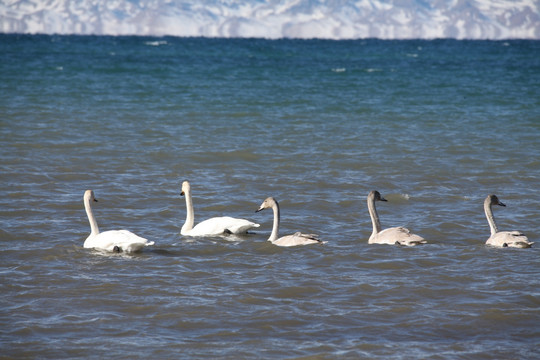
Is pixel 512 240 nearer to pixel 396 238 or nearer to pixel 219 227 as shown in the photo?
pixel 396 238

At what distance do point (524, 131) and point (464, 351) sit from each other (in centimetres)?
1533

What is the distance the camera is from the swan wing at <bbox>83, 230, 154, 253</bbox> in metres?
9.50

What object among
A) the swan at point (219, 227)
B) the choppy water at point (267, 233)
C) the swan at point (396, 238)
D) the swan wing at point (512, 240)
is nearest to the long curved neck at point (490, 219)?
the swan wing at point (512, 240)

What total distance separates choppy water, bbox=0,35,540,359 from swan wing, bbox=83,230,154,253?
0.14 m

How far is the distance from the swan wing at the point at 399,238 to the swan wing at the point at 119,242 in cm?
284

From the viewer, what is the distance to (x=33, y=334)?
7.02 m

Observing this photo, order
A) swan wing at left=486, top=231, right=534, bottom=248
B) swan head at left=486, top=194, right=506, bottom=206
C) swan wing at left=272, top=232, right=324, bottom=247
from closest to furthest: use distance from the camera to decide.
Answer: swan wing at left=486, top=231, right=534, bottom=248, swan wing at left=272, top=232, right=324, bottom=247, swan head at left=486, top=194, right=506, bottom=206

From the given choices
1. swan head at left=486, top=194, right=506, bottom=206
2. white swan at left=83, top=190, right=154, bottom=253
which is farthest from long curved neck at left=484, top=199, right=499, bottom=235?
white swan at left=83, top=190, right=154, bottom=253

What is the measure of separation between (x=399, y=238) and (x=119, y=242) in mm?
3390

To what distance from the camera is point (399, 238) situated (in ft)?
32.8

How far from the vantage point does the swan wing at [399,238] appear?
1001 centimetres

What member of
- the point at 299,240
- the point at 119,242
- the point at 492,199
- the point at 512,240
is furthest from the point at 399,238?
the point at 119,242

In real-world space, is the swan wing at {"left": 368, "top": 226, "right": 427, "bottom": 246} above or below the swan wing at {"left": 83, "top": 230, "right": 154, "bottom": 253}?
below

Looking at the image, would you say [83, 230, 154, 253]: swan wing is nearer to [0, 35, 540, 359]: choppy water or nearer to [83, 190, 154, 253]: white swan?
[83, 190, 154, 253]: white swan
